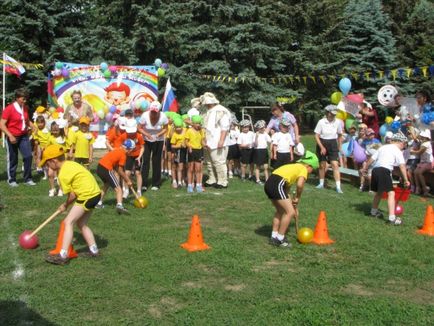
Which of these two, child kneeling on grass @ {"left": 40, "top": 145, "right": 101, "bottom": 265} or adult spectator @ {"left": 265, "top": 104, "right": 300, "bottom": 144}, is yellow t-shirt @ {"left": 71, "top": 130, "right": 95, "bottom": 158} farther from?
adult spectator @ {"left": 265, "top": 104, "right": 300, "bottom": 144}

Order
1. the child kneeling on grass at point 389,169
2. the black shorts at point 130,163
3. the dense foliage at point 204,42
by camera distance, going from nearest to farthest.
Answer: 1. the child kneeling on grass at point 389,169
2. the black shorts at point 130,163
3. the dense foliage at point 204,42

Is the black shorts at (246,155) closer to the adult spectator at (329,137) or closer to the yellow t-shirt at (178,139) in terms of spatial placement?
the adult spectator at (329,137)

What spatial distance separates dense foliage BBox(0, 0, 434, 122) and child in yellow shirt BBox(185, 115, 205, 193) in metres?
12.6

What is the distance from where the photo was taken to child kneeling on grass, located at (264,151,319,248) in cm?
668

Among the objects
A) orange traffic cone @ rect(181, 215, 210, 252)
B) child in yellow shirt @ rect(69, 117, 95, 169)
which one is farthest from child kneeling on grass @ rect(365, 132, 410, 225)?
child in yellow shirt @ rect(69, 117, 95, 169)

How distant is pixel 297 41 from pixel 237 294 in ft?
91.9

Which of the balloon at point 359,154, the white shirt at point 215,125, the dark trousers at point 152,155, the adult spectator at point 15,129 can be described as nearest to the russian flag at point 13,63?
the adult spectator at point 15,129

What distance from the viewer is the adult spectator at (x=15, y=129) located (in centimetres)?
1080

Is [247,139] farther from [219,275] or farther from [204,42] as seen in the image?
[204,42]

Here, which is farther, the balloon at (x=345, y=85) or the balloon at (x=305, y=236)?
the balloon at (x=345, y=85)

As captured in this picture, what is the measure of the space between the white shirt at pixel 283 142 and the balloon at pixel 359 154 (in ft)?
6.75

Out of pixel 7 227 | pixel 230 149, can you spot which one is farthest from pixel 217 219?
pixel 230 149

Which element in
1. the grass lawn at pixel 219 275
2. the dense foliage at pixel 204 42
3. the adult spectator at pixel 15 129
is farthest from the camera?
the dense foliage at pixel 204 42

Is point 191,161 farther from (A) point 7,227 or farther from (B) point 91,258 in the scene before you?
(B) point 91,258
